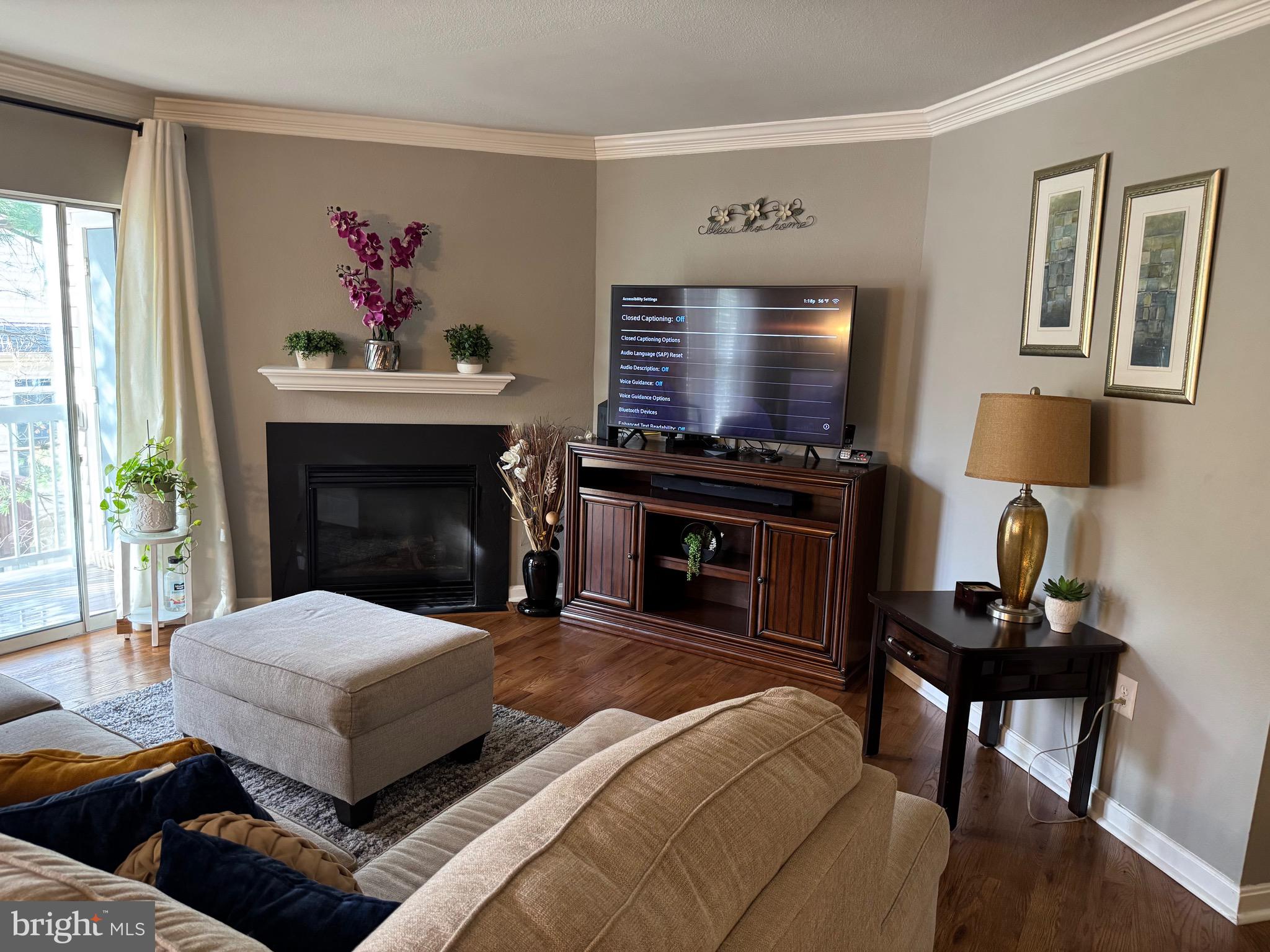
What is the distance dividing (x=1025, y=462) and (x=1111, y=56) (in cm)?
133

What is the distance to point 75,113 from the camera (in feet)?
12.1

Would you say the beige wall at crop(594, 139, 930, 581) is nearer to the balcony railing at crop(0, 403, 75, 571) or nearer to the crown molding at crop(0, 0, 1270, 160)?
the crown molding at crop(0, 0, 1270, 160)

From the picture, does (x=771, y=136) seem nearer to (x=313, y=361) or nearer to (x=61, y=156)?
(x=313, y=361)

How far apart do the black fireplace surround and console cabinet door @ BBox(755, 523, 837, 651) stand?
5.02 feet

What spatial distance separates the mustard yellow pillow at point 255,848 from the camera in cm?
106

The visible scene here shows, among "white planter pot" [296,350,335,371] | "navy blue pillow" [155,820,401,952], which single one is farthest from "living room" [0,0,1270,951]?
"white planter pot" [296,350,335,371]

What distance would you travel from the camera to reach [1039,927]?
7.24 feet

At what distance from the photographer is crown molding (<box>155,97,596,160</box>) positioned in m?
4.02

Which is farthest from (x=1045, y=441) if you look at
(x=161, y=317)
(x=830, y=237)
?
(x=161, y=317)

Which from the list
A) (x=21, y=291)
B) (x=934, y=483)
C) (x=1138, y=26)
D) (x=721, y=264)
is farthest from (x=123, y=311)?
(x=1138, y=26)

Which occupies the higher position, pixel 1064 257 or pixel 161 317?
pixel 1064 257

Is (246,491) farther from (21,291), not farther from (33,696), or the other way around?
(33,696)

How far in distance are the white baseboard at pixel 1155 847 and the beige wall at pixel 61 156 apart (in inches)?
178

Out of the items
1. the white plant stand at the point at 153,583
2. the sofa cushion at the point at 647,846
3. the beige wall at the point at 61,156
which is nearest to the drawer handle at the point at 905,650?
the sofa cushion at the point at 647,846
